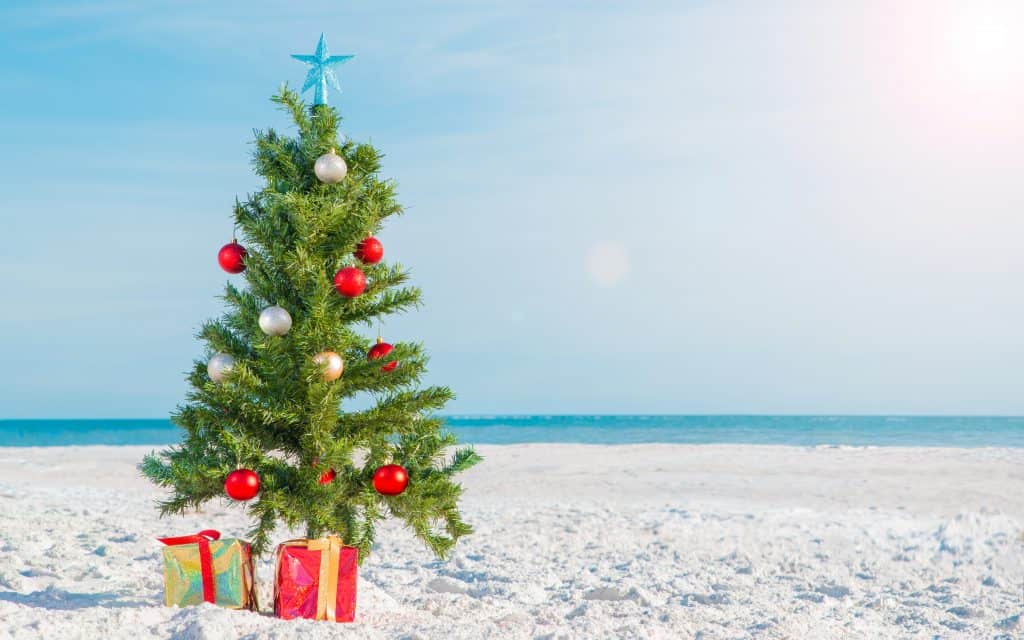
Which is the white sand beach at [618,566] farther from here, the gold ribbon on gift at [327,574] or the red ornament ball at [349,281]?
the red ornament ball at [349,281]

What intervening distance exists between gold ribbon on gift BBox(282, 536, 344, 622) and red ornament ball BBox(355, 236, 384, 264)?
155 cm

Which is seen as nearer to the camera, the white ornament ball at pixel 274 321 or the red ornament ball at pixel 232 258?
the white ornament ball at pixel 274 321

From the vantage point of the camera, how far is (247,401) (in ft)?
15.2

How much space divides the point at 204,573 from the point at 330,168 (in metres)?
2.28

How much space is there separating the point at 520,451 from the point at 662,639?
1813 cm

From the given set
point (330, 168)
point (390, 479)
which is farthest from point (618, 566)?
point (330, 168)

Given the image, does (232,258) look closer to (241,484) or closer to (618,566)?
(241,484)

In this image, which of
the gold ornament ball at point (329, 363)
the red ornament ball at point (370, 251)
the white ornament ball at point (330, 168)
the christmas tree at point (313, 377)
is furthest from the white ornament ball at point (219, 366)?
the white ornament ball at point (330, 168)

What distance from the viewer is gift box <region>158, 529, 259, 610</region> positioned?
4594mm

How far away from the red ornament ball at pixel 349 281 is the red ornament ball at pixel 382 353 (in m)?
0.38

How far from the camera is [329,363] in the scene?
4574 millimetres

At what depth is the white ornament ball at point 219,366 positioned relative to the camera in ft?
14.9

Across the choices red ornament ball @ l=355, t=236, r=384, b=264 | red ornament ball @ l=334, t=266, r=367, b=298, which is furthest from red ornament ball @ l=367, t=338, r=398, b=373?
red ornament ball @ l=355, t=236, r=384, b=264

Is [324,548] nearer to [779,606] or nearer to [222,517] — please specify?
[779,606]
